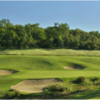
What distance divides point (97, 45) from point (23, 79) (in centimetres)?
4969

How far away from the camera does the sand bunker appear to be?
14.0 m

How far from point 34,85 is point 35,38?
39931 millimetres

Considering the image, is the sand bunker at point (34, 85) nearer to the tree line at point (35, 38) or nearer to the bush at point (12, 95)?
the bush at point (12, 95)

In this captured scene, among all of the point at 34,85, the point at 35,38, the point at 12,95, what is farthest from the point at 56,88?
the point at 35,38

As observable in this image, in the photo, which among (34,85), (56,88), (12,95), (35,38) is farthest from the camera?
(35,38)

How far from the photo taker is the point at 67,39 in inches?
2373

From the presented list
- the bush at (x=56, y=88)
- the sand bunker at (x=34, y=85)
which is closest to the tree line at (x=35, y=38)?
the sand bunker at (x=34, y=85)

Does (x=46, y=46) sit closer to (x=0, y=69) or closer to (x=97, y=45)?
(x=97, y=45)

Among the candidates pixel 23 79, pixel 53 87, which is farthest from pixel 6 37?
pixel 53 87

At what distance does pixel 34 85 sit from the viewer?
15.2 m

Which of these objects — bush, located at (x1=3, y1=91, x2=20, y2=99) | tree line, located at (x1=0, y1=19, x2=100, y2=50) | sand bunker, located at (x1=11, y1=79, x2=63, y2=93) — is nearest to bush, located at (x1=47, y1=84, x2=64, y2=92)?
sand bunker, located at (x1=11, y1=79, x2=63, y2=93)

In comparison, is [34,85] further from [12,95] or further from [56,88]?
[12,95]

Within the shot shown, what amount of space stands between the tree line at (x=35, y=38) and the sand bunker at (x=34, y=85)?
31282mm

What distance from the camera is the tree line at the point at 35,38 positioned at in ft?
150
